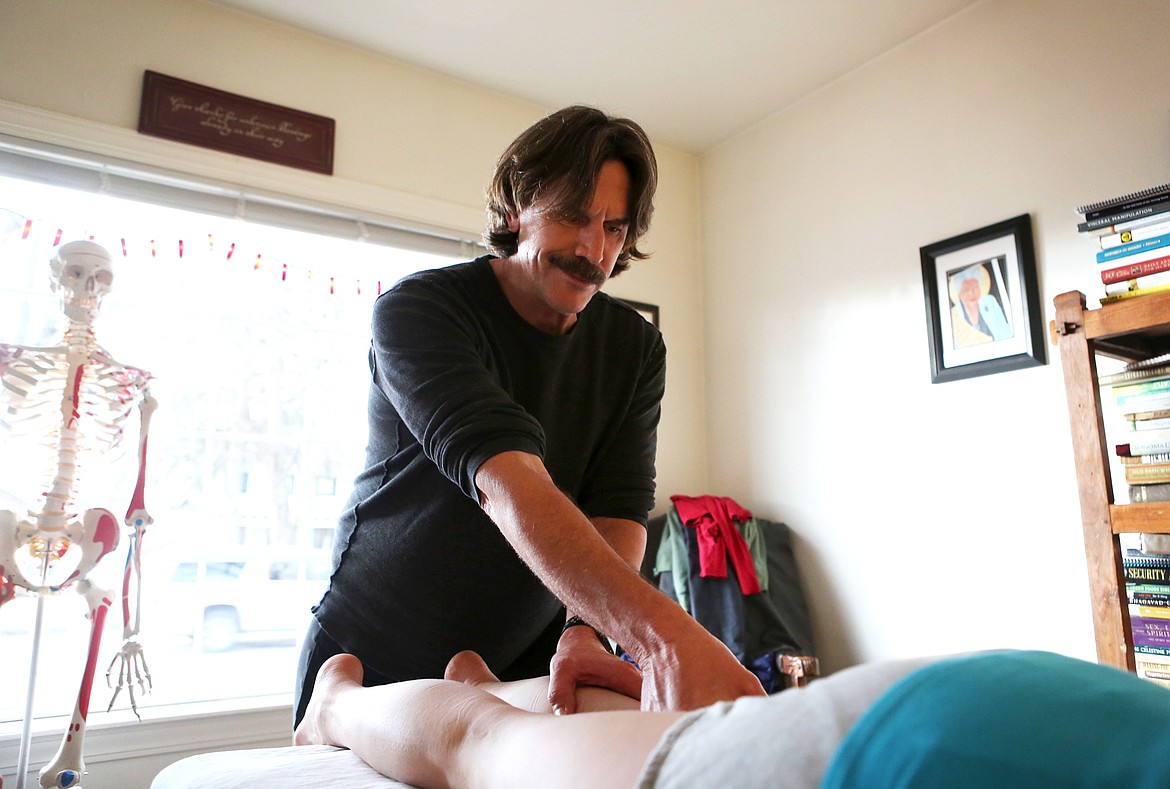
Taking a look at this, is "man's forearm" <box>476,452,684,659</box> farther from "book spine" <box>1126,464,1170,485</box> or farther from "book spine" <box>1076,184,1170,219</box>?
"book spine" <box>1076,184,1170,219</box>

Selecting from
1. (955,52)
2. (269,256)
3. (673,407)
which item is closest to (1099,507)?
(955,52)

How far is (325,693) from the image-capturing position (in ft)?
3.75

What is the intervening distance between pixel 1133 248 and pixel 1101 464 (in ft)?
1.75

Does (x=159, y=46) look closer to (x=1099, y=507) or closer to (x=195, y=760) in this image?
(x=195, y=760)

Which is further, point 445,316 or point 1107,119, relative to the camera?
point 1107,119

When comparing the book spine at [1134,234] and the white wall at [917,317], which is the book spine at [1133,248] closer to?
the book spine at [1134,234]

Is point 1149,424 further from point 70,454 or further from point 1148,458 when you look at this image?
point 70,454

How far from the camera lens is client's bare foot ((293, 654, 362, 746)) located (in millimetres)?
1120

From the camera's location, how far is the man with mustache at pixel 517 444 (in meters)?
0.93

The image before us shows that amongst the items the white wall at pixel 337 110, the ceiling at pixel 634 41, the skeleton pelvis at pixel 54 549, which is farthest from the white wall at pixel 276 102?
the skeleton pelvis at pixel 54 549

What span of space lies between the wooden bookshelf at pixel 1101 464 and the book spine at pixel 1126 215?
0.22 metres

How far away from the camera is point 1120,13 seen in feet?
7.68

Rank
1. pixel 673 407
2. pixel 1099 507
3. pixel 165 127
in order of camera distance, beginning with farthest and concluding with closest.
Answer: pixel 673 407
pixel 165 127
pixel 1099 507

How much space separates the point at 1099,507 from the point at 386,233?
96.5 inches
